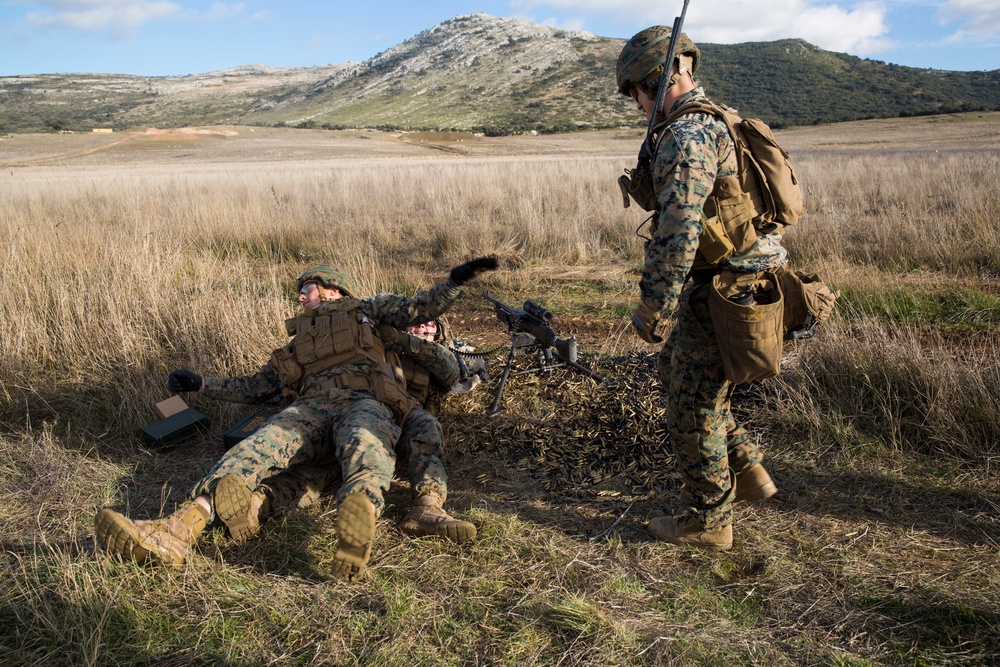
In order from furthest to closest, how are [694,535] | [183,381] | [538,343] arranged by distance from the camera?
[538,343] → [183,381] → [694,535]

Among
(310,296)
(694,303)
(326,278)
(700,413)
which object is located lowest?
(700,413)

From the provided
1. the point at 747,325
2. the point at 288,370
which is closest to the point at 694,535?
the point at 747,325

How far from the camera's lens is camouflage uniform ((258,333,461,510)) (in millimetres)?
3125

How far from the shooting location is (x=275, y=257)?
8.83 meters

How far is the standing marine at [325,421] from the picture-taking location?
98.6 inches

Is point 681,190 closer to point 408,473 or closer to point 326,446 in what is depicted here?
point 408,473

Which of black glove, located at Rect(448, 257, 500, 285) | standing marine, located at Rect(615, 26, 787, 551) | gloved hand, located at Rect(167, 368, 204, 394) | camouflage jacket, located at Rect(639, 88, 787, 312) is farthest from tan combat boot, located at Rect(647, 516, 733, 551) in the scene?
gloved hand, located at Rect(167, 368, 204, 394)

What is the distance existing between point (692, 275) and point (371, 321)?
6.74 feet

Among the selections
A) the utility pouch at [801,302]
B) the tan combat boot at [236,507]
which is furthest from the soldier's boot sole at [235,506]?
the utility pouch at [801,302]

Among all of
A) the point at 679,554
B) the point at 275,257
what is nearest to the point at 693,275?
the point at 679,554

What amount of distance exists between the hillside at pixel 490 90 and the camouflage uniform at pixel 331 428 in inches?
2197

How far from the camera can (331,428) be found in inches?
131

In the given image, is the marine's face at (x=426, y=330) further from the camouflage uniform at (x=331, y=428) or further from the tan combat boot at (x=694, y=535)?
the tan combat boot at (x=694, y=535)

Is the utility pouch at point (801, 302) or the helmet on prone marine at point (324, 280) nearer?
the utility pouch at point (801, 302)
